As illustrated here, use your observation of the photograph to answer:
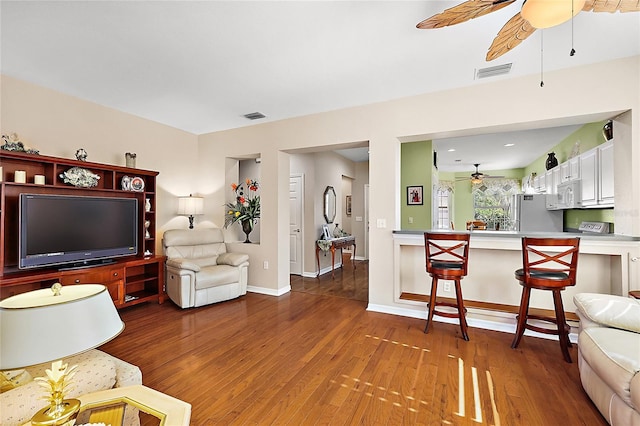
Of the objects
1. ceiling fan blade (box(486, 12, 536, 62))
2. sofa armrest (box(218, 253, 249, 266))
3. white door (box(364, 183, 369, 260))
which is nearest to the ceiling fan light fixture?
ceiling fan blade (box(486, 12, 536, 62))

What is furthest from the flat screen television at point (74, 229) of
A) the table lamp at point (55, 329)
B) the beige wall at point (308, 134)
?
the table lamp at point (55, 329)

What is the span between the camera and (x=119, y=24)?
2277 millimetres

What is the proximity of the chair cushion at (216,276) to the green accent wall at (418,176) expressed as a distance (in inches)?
123

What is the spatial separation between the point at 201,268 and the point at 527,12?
171 inches

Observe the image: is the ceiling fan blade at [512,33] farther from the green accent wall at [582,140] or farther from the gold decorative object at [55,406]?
the green accent wall at [582,140]

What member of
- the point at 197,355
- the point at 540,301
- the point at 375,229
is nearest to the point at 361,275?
the point at 375,229

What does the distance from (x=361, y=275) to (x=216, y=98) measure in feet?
13.5

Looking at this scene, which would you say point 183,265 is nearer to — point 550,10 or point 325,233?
point 325,233

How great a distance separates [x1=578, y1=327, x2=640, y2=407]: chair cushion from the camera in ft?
5.05

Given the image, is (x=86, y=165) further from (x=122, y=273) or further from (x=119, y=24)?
(x=119, y=24)

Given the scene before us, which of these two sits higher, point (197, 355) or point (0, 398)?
point (0, 398)

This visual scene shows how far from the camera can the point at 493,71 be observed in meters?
2.98

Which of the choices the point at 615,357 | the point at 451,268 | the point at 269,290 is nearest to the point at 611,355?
the point at 615,357

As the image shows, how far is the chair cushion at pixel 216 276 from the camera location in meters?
3.96
